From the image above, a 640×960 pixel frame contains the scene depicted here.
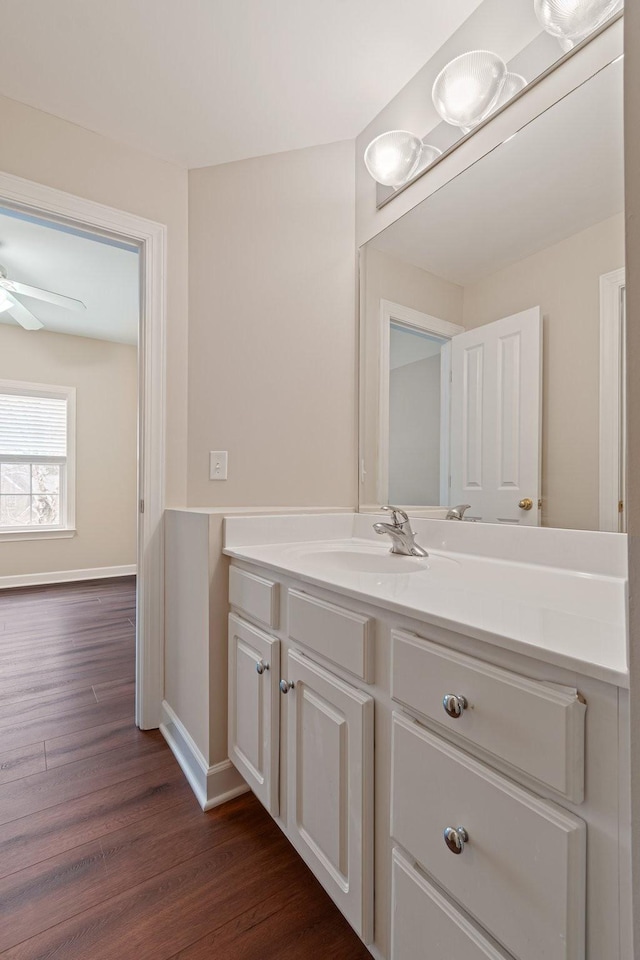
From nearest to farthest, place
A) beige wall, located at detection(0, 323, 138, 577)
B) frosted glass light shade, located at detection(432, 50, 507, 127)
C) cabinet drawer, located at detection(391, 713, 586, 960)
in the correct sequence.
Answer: cabinet drawer, located at detection(391, 713, 586, 960) → frosted glass light shade, located at detection(432, 50, 507, 127) → beige wall, located at detection(0, 323, 138, 577)

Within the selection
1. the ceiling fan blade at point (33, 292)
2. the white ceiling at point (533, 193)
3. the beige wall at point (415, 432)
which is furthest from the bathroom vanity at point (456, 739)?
the ceiling fan blade at point (33, 292)

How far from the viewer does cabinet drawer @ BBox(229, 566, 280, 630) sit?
3.87 feet

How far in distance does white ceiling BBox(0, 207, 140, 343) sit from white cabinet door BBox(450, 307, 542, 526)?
1828 mm

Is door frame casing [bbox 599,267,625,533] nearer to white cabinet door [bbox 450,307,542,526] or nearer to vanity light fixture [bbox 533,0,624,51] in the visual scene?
white cabinet door [bbox 450,307,542,526]

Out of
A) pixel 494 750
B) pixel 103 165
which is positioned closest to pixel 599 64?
pixel 494 750

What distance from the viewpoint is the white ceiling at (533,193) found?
105 cm

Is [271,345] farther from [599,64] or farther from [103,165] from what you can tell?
[599,64]

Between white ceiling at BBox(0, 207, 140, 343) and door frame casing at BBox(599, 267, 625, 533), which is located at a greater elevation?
white ceiling at BBox(0, 207, 140, 343)

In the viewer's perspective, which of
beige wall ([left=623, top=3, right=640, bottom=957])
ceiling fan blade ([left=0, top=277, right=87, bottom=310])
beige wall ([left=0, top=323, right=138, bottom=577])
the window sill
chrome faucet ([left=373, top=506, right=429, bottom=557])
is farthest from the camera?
beige wall ([left=0, top=323, right=138, bottom=577])

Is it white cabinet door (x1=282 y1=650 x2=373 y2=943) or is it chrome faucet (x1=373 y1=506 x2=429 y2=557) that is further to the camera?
chrome faucet (x1=373 y1=506 x2=429 y2=557)

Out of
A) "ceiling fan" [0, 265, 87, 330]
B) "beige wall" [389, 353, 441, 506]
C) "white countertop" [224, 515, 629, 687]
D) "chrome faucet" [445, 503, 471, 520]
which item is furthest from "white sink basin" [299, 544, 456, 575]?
"ceiling fan" [0, 265, 87, 330]

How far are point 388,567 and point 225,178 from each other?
169 centimetres

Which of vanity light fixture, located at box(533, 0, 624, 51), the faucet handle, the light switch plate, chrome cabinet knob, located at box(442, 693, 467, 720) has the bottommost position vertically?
chrome cabinet knob, located at box(442, 693, 467, 720)

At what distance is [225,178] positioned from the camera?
6.09 ft
